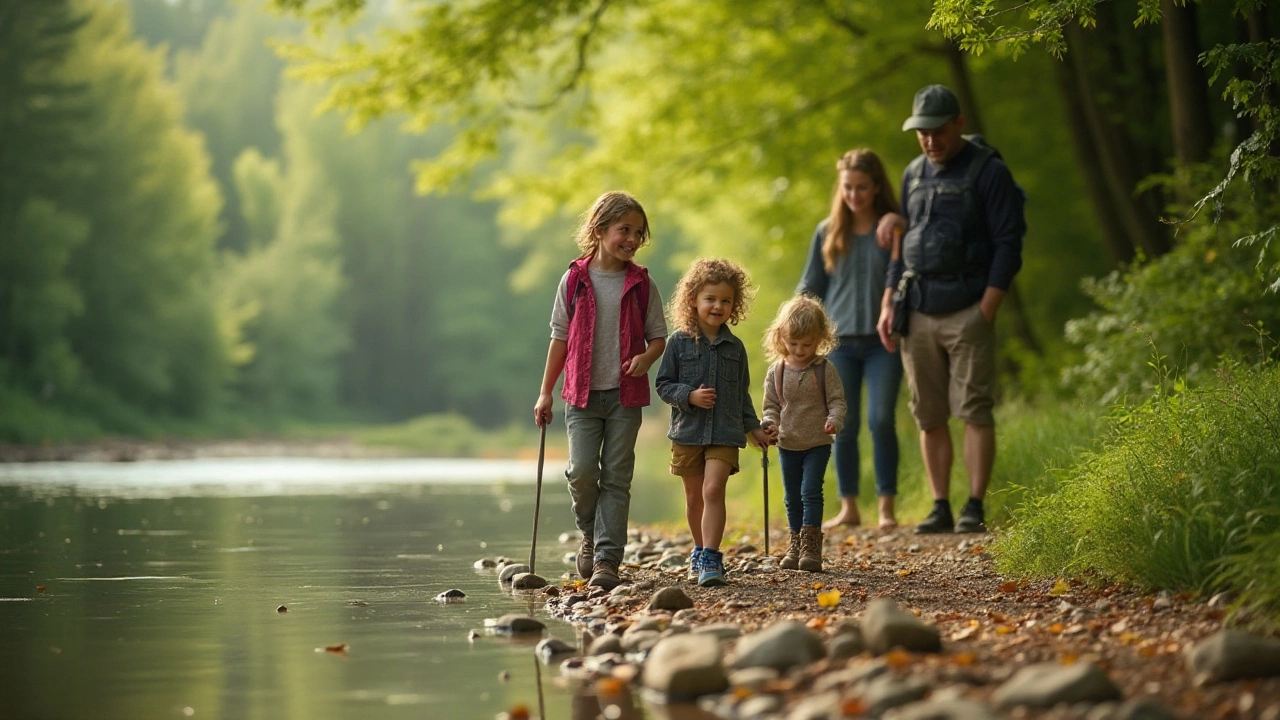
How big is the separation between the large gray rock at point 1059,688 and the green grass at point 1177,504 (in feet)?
2.96

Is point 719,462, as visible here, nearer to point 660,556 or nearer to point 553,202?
point 660,556

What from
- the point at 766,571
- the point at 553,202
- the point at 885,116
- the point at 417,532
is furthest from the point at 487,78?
the point at 766,571

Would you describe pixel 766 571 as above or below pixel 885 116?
below

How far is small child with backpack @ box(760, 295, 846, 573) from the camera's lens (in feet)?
22.2

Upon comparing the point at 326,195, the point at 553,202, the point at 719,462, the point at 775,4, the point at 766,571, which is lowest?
the point at 766,571

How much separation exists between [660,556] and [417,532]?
2956 millimetres

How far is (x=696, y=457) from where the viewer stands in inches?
257

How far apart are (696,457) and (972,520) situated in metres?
2.28

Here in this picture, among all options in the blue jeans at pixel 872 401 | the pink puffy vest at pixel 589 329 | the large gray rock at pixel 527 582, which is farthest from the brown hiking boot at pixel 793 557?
the blue jeans at pixel 872 401

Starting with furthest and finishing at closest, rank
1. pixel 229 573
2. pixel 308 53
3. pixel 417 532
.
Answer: pixel 308 53, pixel 417 532, pixel 229 573

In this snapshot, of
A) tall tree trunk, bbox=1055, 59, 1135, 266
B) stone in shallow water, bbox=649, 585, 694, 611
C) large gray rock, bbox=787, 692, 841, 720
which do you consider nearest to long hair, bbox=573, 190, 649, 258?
stone in shallow water, bbox=649, 585, 694, 611

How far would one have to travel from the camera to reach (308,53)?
1445 cm

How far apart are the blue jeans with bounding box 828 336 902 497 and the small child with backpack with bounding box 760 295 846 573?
1.81 meters

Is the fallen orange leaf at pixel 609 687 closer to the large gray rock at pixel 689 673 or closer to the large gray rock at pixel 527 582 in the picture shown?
the large gray rock at pixel 689 673
